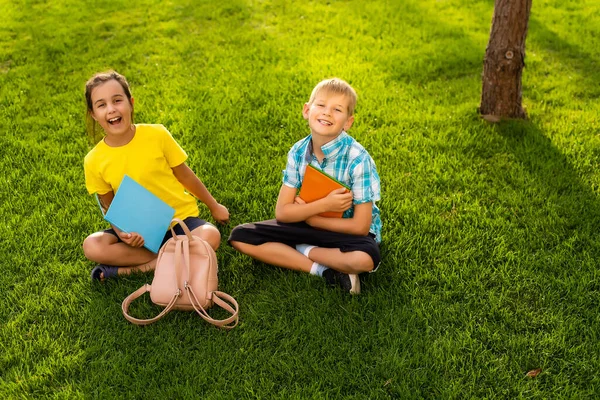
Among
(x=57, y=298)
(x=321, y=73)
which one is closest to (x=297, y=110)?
(x=321, y=73)

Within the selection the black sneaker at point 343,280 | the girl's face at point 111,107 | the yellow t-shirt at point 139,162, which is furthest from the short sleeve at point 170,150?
the black sneaker at point 343,280

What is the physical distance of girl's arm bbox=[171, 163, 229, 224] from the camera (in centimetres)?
384

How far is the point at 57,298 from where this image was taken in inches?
138

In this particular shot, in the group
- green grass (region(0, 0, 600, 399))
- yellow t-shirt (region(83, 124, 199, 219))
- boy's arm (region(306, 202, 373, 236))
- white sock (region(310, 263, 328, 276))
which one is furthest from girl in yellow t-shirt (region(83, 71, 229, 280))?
boy's arm (region(306, 202, 373, 236))

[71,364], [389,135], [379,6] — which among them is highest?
[379,6]

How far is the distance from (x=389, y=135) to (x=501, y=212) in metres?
1.26

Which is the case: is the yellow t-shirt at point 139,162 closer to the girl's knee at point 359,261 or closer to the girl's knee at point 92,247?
the girl's knee at point 92,247

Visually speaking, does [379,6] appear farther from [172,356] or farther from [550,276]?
[172,356]

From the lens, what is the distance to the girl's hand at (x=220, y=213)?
4.00m

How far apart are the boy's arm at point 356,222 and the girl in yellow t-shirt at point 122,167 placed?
2.36 ft

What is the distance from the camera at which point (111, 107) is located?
3465 millimetres

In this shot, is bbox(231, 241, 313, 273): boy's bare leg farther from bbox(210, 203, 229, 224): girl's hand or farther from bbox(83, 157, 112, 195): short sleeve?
bbox(83, 157, 112, 195): short sleeve

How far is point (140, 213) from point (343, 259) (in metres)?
1.14

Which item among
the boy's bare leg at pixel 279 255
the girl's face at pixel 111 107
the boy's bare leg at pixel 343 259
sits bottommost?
the boy's bare leg at pixel 279 255
